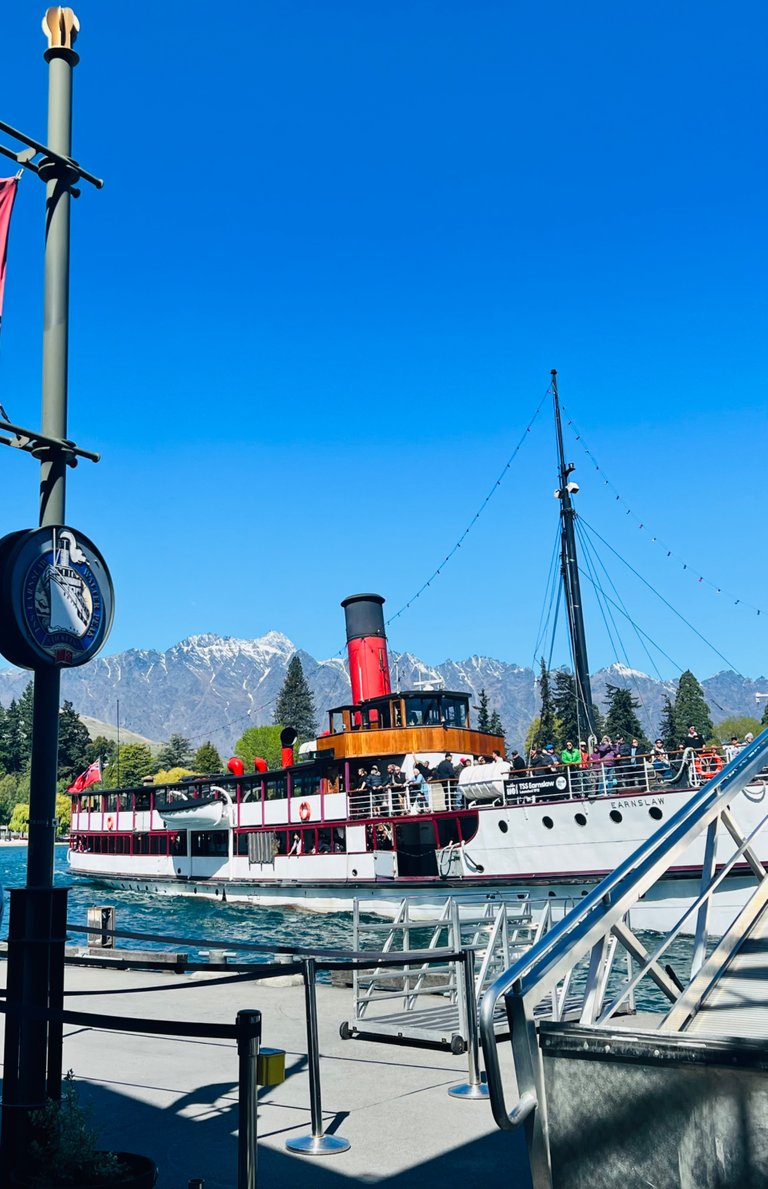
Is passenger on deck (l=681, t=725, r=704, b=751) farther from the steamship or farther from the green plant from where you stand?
the green plant

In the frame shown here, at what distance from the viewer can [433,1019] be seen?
912 centimetres

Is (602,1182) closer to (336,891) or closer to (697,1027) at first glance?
(697,1027)

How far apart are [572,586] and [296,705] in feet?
→ 416

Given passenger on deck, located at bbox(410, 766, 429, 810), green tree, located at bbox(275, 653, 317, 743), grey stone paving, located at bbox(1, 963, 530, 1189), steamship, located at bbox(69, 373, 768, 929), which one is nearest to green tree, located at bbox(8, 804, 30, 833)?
green tree, located at bbox(275, 653, 317, 743)

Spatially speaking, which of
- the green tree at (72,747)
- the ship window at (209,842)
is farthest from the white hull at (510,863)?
the green tree at (72,747)

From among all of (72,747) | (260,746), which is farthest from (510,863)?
(260,746)

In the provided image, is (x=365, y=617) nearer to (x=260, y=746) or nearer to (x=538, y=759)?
(x=538, y=759)

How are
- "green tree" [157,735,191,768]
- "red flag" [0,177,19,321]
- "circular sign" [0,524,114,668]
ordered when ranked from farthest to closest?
1. "green tree" [157,735,191,768]
2. "red flag" [0,177,19,321]
3. "circular sign" [0,524,114,668]

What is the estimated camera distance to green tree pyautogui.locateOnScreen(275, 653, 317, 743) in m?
156

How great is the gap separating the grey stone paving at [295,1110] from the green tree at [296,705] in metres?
147

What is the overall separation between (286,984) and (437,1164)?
7294mm

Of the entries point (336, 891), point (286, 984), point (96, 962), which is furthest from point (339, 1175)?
point (336, 891)

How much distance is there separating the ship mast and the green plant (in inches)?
1016

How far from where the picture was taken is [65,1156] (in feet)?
15.0
